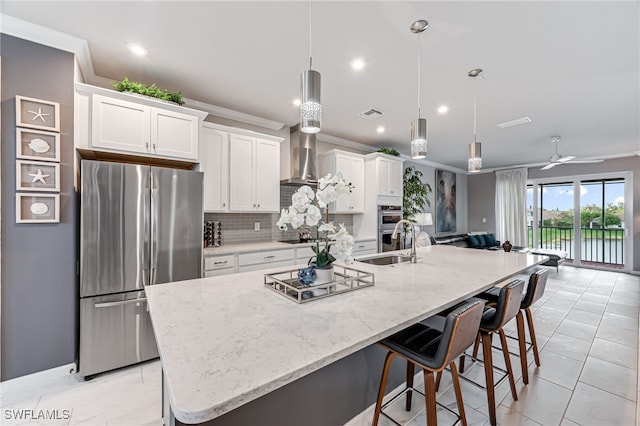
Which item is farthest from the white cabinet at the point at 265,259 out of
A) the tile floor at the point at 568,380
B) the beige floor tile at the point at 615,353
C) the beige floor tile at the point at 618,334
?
the beige floor tile at the point at 618,334

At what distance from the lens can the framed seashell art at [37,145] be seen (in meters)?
2.03

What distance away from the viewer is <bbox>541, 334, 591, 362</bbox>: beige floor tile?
2.56m

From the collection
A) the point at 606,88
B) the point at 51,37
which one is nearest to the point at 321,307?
the point at 51,37

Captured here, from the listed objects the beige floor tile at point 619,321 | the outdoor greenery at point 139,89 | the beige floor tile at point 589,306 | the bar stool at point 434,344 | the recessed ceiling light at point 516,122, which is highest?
the recessed ceiling light at point 516,122

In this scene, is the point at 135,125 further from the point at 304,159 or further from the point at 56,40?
the point at 304,159

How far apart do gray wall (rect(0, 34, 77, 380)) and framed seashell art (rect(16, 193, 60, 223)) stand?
42 millimetres

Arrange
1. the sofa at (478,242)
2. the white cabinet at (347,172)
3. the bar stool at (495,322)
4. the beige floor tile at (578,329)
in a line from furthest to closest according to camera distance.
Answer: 1. the sofa at (478,242)
2. the white cabinet at (347,172)
3. the beige floor tile at (578,329)
4. the bar stool at (495,322)

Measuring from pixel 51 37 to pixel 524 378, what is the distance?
4520 millimetres

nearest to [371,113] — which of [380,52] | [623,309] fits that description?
[380,52]

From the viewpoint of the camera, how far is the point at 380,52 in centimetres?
230

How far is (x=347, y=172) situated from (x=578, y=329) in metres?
3.58

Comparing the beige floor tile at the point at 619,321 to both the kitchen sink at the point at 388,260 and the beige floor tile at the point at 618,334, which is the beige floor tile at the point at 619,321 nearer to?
the beige floor tile at the point at 618,334

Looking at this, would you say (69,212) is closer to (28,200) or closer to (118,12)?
(28,200)

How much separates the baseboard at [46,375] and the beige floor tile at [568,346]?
4.26 meters
